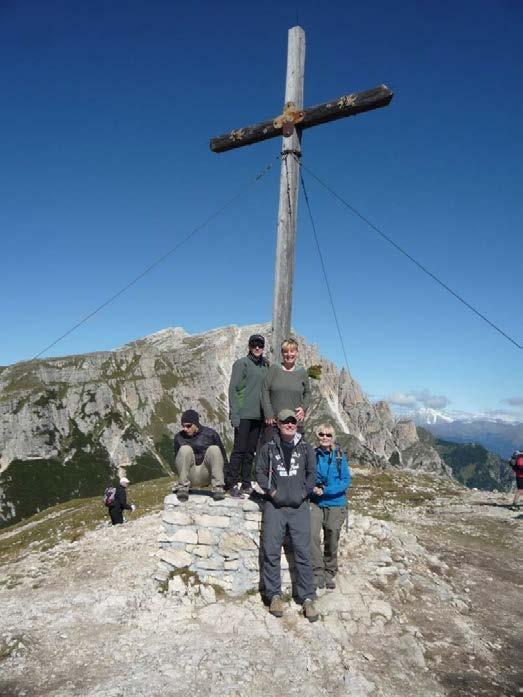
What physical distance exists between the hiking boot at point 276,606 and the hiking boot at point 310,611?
48 centimetres

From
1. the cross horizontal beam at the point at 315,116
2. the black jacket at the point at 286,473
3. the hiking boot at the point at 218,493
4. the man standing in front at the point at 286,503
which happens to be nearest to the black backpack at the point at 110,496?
the hiking boot at the point at 218,493

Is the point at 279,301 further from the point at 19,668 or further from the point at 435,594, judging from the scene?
the point at 19,668

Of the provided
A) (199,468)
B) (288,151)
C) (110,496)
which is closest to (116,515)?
(110,496)

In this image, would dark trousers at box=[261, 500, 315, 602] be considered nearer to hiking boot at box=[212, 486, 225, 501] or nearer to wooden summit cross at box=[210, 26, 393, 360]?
hiking boot at box=[212, 486, 225, 501]

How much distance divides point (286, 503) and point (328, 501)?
1389 millimetres

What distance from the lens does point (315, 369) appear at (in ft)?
34.0

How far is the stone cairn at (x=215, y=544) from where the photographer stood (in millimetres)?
9570

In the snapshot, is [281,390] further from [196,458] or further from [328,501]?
[328,501]

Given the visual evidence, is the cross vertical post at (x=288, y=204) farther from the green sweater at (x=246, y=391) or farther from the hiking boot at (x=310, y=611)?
the hiking boot at (x=310, y=611)

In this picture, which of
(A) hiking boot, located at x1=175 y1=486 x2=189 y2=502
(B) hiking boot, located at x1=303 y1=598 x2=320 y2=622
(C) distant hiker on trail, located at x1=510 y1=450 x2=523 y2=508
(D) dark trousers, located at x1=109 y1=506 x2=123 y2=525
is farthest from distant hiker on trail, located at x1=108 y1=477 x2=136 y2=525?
(C) distant hiker on trail, located at x1=510 y1=450 x2=523 y2=508

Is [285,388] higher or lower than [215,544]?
higher

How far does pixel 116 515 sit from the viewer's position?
20.5m

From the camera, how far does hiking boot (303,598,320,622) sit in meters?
8.48

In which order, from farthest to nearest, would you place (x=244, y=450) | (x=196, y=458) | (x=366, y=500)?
(x=366, y=500), (x=196, y=458), (x=244, y=450)
